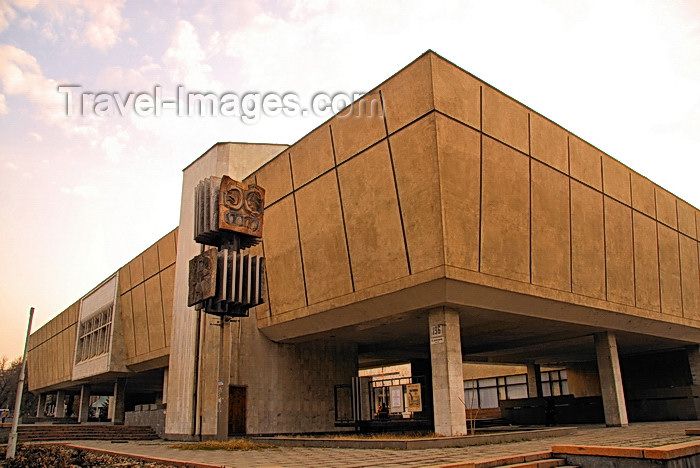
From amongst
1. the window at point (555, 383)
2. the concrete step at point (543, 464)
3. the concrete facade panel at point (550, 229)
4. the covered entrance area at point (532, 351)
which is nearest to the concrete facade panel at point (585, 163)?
the concrete facade panel at point (550, 229)

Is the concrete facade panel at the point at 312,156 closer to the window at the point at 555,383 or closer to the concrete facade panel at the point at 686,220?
the concrete facade panel at the point at 686,220

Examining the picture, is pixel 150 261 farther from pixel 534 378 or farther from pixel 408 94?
pixel 534 378

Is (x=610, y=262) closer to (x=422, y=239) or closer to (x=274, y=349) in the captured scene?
(x=422, y=239)

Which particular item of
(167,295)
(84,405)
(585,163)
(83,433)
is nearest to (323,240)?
(585,163)

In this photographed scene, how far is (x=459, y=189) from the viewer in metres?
17.7

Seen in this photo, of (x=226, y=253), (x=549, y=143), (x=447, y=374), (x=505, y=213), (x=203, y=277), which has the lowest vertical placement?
(x=447, y=374)

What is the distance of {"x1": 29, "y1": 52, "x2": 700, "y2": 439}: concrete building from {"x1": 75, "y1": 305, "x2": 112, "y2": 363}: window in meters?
8.37

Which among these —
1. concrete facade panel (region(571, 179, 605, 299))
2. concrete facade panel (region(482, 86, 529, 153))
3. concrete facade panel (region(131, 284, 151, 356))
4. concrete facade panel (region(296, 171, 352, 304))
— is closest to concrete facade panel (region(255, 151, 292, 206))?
concrete facade panel (region(296, 171, 352, 304))

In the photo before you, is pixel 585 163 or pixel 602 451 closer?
pixel 602 451

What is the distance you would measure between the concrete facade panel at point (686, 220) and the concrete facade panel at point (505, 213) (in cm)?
1352

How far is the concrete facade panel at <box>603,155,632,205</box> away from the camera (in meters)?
23.7

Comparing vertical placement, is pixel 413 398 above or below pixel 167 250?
below

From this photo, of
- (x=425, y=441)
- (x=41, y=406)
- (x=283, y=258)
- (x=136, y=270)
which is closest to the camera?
(x=425, y=441)

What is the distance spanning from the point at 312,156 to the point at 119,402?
109ft
